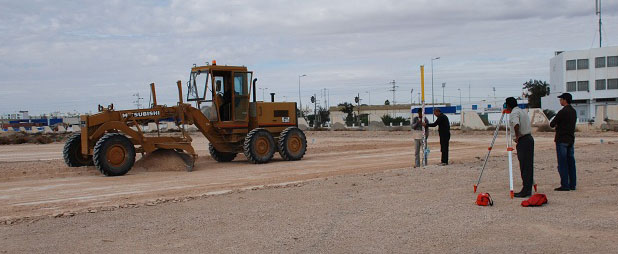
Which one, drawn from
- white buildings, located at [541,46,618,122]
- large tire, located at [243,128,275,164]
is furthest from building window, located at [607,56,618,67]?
large tire, located at [243,128,275,164]

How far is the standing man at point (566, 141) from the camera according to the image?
1091 cm

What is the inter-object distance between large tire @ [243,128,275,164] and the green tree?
3129 inches

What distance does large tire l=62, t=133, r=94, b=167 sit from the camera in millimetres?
18281

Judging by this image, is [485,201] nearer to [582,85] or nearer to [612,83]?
[612,83]

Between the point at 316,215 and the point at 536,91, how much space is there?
92515mm

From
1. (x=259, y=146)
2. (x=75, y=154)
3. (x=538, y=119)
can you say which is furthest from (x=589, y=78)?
(x=75, y=154)

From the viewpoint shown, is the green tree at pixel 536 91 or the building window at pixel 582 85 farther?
the green tree at pixel 536 91

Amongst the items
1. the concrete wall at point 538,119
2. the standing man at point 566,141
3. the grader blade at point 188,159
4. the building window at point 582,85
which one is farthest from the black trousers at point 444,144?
the building window at point 582,85

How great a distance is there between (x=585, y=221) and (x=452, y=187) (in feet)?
12.3

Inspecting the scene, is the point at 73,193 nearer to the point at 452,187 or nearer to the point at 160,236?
the point at 160,236

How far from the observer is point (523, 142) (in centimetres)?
1050

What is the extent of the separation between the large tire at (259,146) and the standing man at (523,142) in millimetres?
11027

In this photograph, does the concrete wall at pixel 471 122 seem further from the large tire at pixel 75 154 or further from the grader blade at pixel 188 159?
the large tire at pixel 75 154

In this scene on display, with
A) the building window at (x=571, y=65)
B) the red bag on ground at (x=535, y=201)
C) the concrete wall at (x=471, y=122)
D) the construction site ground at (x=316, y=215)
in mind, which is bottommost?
the construction site ground at (x=316, y=215)
